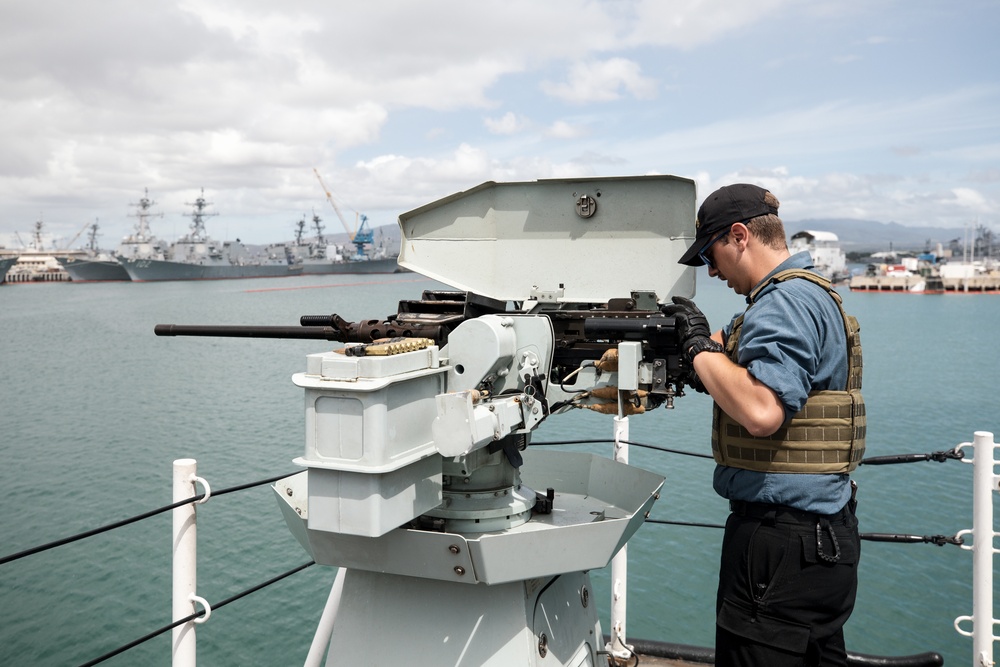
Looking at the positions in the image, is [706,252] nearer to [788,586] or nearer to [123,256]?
[788,586]

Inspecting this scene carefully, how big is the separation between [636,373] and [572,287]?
0.63 metres

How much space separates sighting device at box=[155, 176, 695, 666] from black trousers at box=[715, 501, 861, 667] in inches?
17.5

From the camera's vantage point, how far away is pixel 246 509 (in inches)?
401

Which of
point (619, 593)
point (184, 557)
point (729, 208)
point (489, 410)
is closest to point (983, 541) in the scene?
point (619, 593)

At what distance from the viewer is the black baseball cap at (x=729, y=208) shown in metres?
2.41

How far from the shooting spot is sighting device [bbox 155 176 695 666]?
88.4 inches

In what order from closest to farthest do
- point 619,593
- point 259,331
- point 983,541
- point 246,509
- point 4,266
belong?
point 983,541, point 259,331, point 619,593, point 246,509, point 4,266

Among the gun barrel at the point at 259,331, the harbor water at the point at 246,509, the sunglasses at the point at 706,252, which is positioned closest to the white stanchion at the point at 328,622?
the gun barrel at the point at 259,331

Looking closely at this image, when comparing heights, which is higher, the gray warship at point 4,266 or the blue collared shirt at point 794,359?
the gray warship at point 4,266

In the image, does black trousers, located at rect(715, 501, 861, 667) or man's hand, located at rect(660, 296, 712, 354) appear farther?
man's hand, located at rect(660, 296, 712, 354)

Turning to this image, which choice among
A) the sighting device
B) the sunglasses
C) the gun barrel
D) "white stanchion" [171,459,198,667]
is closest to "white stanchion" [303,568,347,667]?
the sighting device

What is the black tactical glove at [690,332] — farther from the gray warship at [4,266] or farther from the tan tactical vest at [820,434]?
the gray warship at [4,266]

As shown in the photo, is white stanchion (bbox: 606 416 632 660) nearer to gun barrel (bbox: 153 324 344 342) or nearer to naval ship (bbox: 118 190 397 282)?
gun barrel (bbox: 153 324 344 342)

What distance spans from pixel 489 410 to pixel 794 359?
2.93ft
